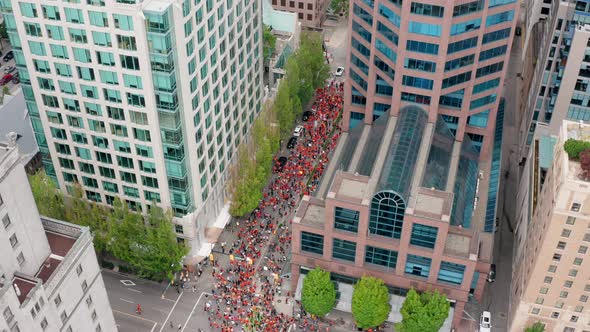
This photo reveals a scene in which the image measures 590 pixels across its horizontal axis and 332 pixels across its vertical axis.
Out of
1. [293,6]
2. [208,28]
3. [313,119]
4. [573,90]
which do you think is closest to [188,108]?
[208,28]

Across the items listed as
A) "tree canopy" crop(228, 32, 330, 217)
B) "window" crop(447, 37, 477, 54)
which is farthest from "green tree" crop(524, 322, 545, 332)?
Answer: "tree canopy" crop(228, 32, 330, 217)

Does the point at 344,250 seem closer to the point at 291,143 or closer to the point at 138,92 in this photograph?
the point at 138,92

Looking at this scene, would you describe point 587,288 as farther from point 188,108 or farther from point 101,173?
point 101,173

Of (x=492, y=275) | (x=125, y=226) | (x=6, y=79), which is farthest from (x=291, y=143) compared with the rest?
(x=6, y=79)

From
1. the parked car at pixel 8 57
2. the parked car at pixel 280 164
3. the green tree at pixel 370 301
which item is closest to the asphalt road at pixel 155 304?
the green tree at pixel 370 301

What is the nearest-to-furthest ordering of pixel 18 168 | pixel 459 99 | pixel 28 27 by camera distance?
1. pixel 18 168
2. pixel 28 27
3. pixel 459 99

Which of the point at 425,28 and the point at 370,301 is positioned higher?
the point at 425,28

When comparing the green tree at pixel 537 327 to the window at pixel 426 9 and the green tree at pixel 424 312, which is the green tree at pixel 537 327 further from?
the window at pixel 426 9
